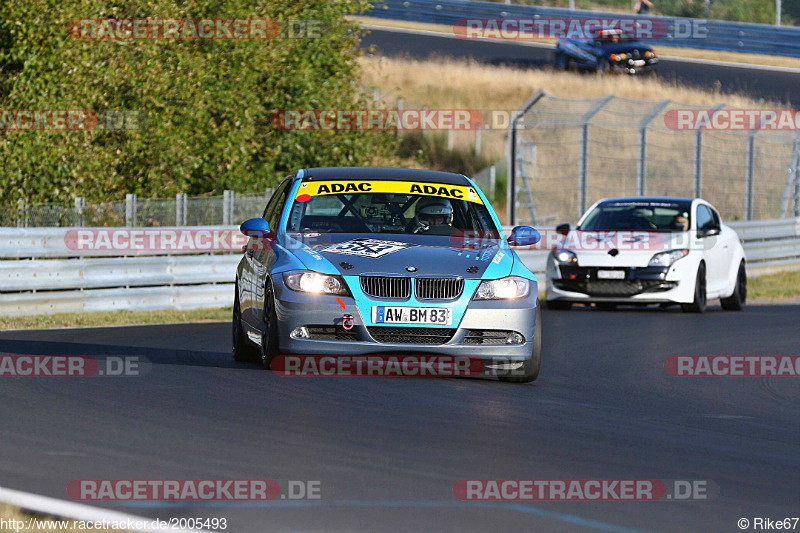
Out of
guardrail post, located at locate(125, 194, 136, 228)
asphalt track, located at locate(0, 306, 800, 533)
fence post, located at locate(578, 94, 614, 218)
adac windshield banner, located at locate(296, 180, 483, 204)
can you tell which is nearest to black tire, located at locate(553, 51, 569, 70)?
fence post, located at locate(578, 94, 614, 218)

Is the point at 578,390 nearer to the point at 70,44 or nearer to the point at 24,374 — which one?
the point at 24,374

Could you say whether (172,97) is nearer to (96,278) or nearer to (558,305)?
(96,278)

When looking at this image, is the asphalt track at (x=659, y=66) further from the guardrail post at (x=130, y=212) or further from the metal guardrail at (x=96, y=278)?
the metal guardrail at (x=96, y=278)

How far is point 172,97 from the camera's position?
25078 mm

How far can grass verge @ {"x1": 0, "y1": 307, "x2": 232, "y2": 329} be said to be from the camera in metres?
15.9

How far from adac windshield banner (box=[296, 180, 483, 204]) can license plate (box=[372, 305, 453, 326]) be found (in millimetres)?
1611

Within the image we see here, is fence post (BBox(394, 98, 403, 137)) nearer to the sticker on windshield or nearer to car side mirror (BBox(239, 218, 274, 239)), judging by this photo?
car side mirror (BBox(239, 218, 274, 239))

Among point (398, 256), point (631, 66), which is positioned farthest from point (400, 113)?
point (398, 256)

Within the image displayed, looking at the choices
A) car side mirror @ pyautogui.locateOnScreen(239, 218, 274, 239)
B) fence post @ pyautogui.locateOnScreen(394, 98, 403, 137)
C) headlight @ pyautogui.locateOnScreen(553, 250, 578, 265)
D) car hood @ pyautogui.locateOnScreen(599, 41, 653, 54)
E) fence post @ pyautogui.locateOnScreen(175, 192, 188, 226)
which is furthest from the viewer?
car hood @ pyautogui.locateOnScreen(599, 41, 653, 54)

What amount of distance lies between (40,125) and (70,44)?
158 centimetres

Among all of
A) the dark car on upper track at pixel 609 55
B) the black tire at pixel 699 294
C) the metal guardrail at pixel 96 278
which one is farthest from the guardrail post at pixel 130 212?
the dark car on upper track at pixel 609 55

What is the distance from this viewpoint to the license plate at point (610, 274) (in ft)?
60.8

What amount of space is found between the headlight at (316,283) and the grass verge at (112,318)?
6307 mm

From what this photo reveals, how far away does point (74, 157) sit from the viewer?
2233cm
